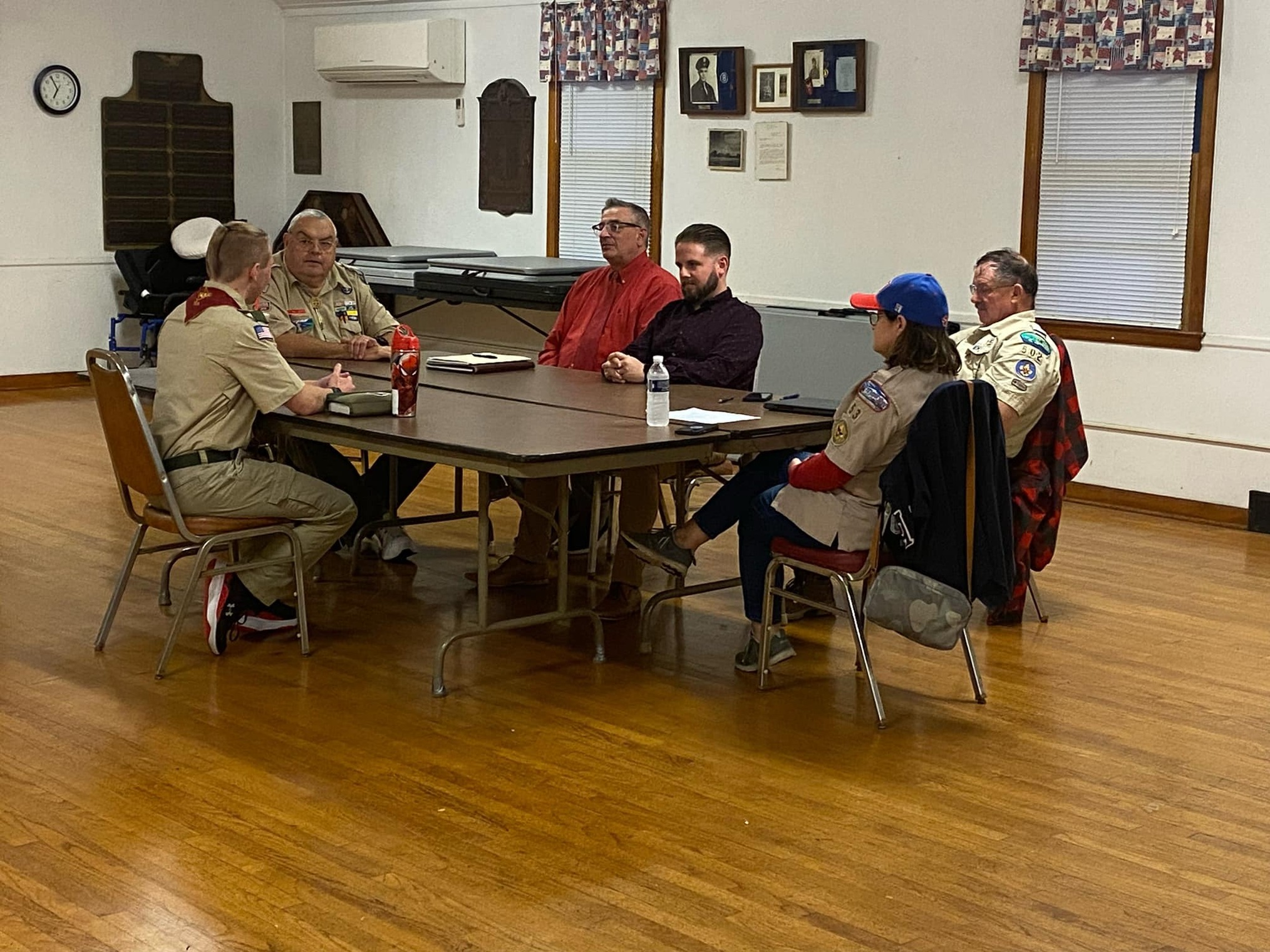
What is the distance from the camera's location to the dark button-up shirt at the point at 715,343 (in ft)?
17.3

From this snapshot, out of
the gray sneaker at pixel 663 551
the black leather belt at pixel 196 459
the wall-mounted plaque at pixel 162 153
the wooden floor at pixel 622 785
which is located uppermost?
the wall-mounted plaque at pixel 162 153

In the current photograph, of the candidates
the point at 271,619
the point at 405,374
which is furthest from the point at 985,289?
the point at 271,619

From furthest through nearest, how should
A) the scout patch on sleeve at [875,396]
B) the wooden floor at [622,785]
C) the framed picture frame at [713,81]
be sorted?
1. the framed picture frame at [713,81]
2. the scout patch on sleeve at [875,396]
3. the wooden floor at [622,785]

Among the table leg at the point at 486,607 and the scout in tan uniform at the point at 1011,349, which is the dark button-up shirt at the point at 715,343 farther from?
the table leg at the point at 486,607

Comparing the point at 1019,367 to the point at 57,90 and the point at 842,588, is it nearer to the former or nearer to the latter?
the point at 842,588

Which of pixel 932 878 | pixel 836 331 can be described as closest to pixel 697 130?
pixel 836 331

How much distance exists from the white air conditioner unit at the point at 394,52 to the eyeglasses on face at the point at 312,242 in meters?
4.12

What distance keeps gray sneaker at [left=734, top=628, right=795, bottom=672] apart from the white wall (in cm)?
675

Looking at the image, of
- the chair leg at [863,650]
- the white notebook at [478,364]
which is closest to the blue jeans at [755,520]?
the chair leg at [863,650]

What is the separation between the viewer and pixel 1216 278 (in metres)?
6.59

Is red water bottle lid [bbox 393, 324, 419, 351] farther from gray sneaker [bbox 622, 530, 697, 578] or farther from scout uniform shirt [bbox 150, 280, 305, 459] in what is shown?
gray sneaker [bbox 622, 530, 697, 578]

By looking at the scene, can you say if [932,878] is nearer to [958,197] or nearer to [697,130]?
[958,197]

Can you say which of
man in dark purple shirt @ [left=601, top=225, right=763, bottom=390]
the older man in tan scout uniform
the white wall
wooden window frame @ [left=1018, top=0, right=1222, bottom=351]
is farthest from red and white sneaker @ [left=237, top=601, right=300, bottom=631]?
the white wall

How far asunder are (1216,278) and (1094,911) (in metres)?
4.18
